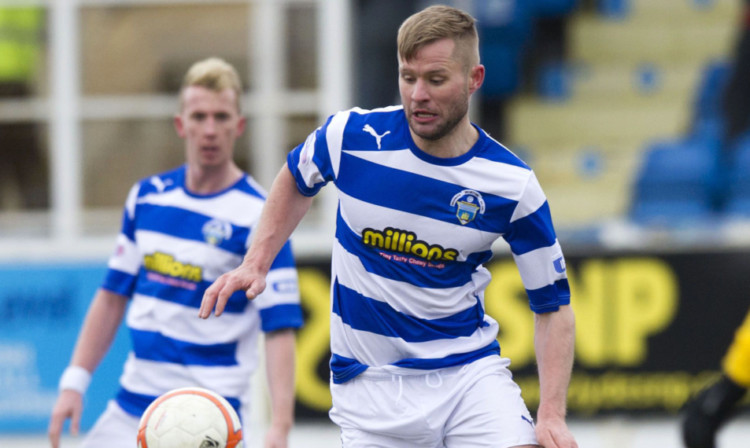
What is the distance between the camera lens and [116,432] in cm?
483

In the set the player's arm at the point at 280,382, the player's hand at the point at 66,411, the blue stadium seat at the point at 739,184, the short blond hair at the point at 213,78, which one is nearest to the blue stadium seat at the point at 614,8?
the blue stadium seat at the point at 739,184

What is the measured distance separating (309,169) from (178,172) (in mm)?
1184

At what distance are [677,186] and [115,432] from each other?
22.7 ft

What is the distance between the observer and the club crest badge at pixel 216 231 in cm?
477

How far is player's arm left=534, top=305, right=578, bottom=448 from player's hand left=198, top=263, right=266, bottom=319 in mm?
926

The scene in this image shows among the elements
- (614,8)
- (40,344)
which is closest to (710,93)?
(614,8)

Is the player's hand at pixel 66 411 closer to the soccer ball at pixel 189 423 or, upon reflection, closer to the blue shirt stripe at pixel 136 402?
the blue shirt stripe at pixel 136 402

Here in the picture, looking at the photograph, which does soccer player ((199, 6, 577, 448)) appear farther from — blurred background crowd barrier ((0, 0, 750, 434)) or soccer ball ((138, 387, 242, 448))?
blurred background crowd barrier ((0, 0, 750, 434))

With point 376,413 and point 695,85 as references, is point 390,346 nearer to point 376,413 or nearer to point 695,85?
point 376,413

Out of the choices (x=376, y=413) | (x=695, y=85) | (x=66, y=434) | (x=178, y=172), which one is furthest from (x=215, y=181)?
(x=695, y=85)

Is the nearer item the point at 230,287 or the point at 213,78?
the point at 230,287

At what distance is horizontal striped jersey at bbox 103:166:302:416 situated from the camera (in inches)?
187

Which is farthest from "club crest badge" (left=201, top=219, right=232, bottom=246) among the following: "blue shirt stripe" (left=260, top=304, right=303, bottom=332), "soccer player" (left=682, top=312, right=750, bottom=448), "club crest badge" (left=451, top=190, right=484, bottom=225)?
"soccer player" (left=682, top=312, right=750, bottom=448)

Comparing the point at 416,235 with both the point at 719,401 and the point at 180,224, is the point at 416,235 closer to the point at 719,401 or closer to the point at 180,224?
the point at 180,224
